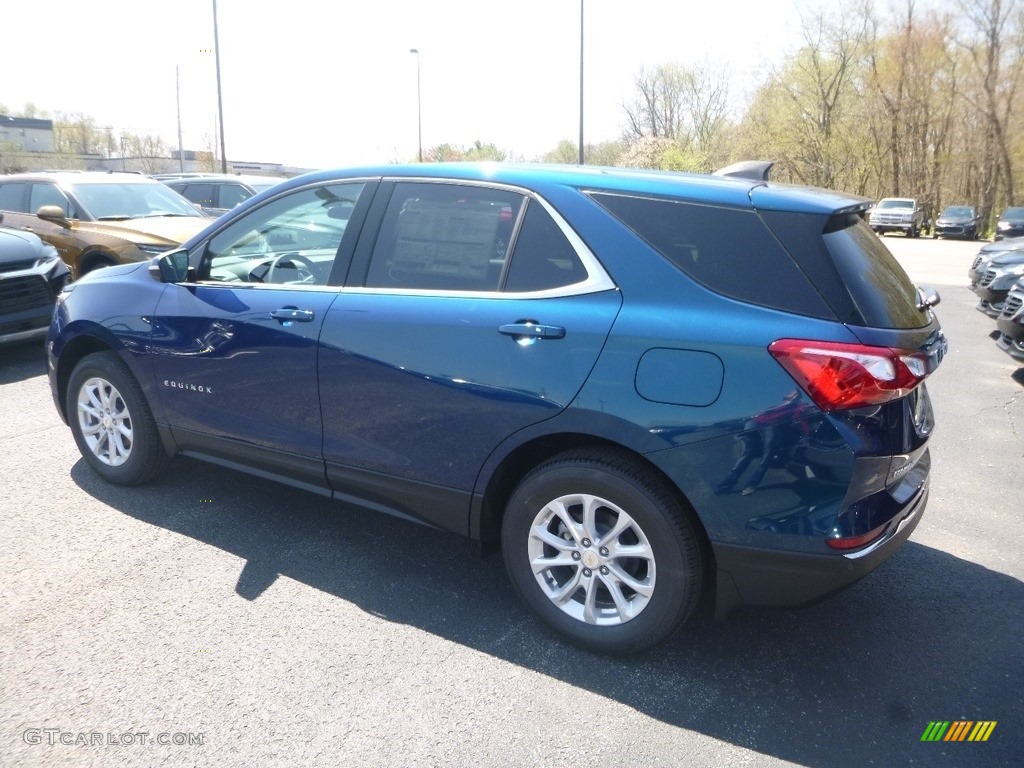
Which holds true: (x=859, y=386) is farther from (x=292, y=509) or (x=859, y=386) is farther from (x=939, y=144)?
(x=939, y=144)

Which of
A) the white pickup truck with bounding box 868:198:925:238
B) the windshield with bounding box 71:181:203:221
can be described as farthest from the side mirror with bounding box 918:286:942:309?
the white pickup truck with bounding box 868:198:925:238

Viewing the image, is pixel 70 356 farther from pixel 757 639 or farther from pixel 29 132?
pixel 29 132

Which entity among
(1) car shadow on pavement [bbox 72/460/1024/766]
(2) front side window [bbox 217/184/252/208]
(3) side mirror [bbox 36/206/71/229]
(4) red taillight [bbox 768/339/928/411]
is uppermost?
(2) front side window [bbox 217/184/252/208]

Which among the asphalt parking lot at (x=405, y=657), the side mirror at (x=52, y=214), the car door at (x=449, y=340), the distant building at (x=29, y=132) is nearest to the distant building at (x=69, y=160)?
the distant building at (x=29, y=132)

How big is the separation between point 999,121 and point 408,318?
164 feet

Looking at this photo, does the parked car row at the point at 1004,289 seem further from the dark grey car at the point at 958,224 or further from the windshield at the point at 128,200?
the dark grey car at the point at 958,224

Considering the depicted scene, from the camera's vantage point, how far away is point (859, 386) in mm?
2521

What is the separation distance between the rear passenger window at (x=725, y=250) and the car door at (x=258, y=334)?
139 cm

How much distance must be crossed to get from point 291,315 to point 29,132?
93.0 meters

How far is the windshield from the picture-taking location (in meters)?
9.36

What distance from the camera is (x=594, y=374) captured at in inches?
111

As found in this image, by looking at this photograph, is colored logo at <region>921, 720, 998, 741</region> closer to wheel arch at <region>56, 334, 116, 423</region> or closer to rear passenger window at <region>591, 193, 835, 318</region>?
rear passenger window at <region>591, 193, 835, 318</region>

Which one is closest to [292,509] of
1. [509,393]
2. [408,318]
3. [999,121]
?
[408,318]

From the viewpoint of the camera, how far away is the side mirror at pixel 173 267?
4012 millimetres
